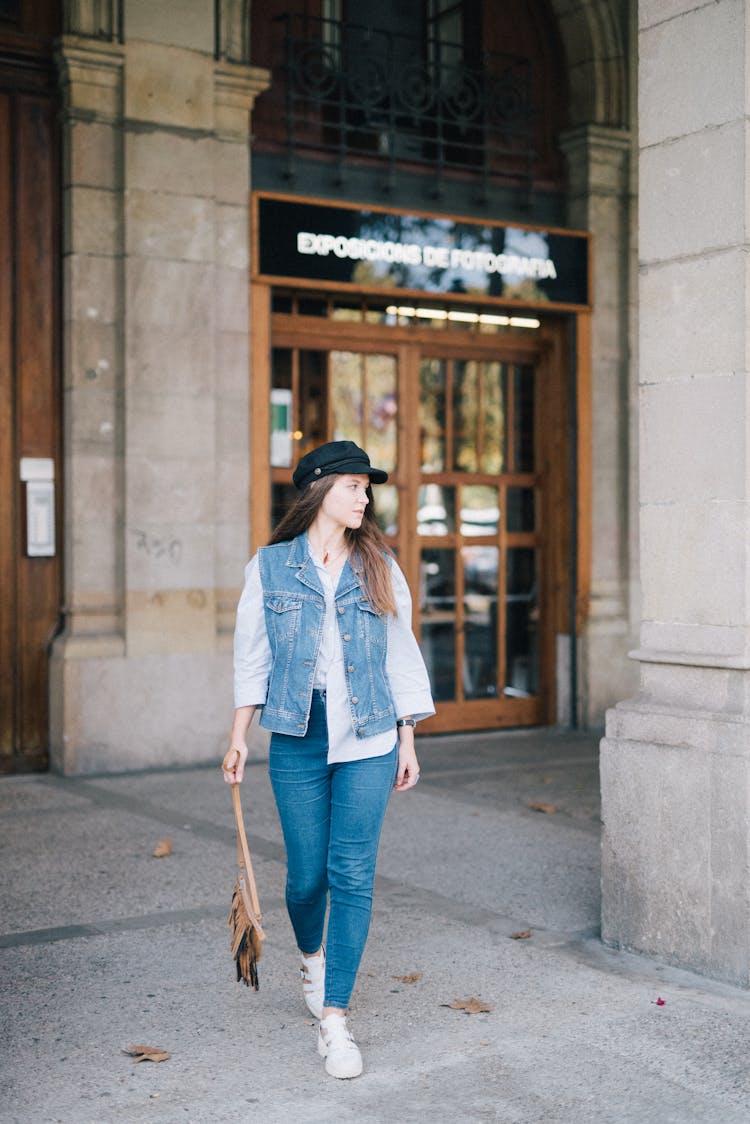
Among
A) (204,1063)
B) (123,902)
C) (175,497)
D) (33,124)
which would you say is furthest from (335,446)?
(33,124)

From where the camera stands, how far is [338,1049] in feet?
14.3

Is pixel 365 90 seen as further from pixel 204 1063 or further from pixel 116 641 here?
pixel 204 1063

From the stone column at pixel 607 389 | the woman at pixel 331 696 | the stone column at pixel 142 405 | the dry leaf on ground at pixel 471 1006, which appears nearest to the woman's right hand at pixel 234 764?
the woman at pixel 331 696

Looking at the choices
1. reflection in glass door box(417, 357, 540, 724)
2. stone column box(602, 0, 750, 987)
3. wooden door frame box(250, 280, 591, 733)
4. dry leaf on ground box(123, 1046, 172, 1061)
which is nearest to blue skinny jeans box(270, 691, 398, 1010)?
dry leaf on ground box(123, 1046, 172, 1061)

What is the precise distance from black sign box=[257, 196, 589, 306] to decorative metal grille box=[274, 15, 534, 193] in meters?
0.46

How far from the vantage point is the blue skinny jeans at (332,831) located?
4.45 metres

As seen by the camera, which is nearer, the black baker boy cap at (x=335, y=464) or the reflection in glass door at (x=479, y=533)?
the black baker boy cap at (x=335, y=464)

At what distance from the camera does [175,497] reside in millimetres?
9953

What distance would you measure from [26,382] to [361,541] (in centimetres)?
567

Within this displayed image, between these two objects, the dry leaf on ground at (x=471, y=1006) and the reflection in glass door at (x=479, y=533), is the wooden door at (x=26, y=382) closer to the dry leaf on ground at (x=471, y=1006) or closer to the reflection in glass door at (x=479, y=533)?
the reflection in glass door at (x=479, y=533)

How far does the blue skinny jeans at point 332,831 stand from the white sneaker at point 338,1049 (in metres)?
0.06

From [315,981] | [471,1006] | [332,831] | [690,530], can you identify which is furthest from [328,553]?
[471,1006]

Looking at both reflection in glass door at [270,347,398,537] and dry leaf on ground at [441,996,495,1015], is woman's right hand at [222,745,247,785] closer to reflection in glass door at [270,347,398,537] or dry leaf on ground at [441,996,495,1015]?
dry leaf on ground at [441,996,495,1015]

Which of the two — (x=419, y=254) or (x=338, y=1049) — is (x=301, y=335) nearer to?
(x=419, y=254)
